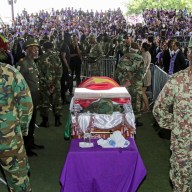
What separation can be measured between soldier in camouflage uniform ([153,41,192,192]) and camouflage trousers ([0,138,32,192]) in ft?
5.37

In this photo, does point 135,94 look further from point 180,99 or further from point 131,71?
point 180,99

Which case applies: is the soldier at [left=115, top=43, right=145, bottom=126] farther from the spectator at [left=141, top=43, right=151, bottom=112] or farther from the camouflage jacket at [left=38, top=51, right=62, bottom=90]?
the spectator at [left=141, top=43, right=151, bottom=112]

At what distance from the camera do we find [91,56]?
1280cm

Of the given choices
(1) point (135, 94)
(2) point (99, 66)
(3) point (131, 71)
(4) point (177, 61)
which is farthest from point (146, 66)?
(2) point (99, 66)

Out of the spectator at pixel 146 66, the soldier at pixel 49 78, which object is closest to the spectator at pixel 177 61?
the spectator at pixel 146 66

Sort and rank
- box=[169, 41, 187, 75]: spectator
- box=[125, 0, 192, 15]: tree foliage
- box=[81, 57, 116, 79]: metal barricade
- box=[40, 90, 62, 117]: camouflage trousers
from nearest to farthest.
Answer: box=[40, 90, 62, 117]: camouflage trousers < box=[169, 41, 187, 75]: spectator < box=[81, 57, 116, 79]: metal barricade < box=[125, 0, 192, 15]: tree foliage

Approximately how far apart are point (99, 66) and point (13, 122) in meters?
9.08

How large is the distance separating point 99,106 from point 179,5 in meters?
61.8

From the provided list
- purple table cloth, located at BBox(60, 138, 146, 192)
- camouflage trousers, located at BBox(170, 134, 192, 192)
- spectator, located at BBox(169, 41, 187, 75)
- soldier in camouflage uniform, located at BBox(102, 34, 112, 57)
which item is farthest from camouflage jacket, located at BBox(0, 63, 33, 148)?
soldier in camouflage uniform, located at BBox(102, 34, 112, 57)

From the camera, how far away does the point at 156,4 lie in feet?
216

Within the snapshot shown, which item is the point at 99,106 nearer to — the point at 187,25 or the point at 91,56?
the point at 91,56

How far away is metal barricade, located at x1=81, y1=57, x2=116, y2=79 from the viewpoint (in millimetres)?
12820

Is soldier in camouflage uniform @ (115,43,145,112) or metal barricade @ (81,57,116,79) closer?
soldier in camouflage uniform @ (115,43,145,112)

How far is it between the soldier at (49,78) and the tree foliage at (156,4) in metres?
53.1
